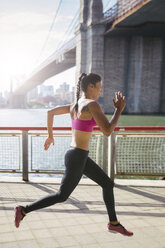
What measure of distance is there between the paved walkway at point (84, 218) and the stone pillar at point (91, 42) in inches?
1417

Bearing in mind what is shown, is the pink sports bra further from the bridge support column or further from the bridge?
the bridge support column

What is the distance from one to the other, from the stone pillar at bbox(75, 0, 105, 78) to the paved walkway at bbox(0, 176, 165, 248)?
118ft

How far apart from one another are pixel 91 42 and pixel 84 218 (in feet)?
129

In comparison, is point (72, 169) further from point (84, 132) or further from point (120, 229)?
point (120, 229)

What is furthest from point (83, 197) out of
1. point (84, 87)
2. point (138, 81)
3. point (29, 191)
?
point (138, 81)

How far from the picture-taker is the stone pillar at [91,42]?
132 feet

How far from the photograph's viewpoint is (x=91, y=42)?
132 ft

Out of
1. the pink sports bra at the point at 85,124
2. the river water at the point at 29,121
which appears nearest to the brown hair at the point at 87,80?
the pink sports bra at the point at 85,124

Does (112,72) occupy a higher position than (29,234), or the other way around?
(112,72)

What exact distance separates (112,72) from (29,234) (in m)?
40.4

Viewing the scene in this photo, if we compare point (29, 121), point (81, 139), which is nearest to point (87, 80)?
point (81, 139)

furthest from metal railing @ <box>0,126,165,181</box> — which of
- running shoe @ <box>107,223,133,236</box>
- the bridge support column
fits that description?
the bridge support column

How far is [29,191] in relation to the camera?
4113mm

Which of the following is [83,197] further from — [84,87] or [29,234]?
[84,87]
